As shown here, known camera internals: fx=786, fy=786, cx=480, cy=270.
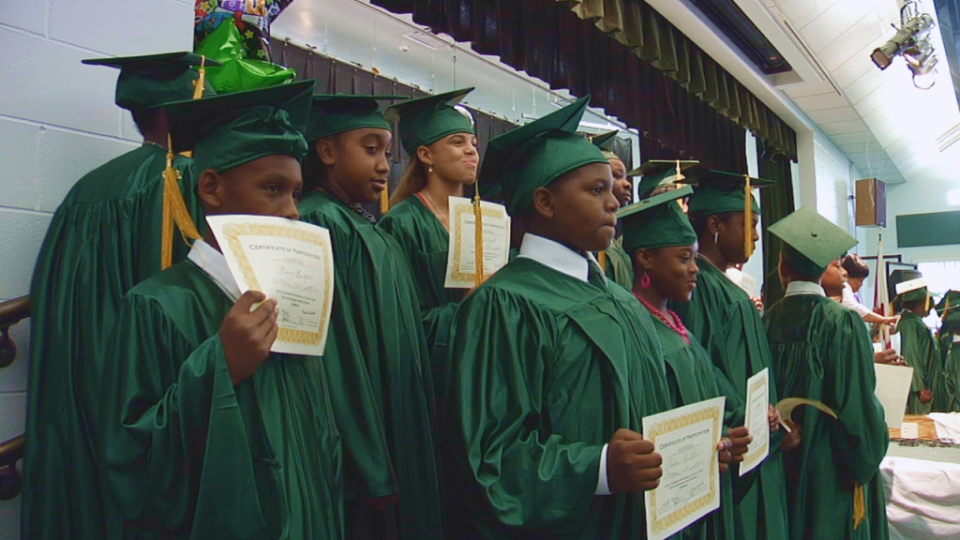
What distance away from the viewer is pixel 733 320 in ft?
8.76

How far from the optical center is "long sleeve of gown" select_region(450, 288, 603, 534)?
148cm

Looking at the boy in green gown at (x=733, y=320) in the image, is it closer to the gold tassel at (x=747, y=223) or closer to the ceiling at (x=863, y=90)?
the gold tassel at (x=747, y=223)

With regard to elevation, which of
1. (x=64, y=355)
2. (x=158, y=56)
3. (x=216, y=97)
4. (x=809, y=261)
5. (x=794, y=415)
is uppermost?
(x=158, y=56)

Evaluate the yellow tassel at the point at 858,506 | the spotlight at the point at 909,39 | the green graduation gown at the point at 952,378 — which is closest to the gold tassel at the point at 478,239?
the yellow tassel at the point at 858,506

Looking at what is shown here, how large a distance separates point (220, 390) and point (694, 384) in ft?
3.94

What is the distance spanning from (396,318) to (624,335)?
58 cm

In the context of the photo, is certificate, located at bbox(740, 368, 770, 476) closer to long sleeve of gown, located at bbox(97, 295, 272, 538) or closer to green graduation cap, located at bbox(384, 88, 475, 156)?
green graduation cap, located at bbox(384, 88, 475, 156)

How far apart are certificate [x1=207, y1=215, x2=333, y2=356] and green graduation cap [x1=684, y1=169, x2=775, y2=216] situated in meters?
1.83

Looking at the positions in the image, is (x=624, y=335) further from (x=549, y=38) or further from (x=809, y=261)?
(x=549, y=38)

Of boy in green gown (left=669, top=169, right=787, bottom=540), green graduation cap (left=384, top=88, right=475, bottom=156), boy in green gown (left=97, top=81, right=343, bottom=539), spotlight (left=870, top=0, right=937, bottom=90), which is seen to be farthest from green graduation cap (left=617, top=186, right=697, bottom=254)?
spotlight (left=870, top=0, right=937, bottom=90)

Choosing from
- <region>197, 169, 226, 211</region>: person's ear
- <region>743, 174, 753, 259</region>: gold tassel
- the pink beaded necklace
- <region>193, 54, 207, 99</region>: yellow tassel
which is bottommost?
the pink beaded necklace

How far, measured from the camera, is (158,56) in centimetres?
182

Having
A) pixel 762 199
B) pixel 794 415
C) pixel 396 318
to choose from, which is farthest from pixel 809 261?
pixel 762 199

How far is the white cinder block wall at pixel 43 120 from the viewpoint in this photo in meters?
1.78
